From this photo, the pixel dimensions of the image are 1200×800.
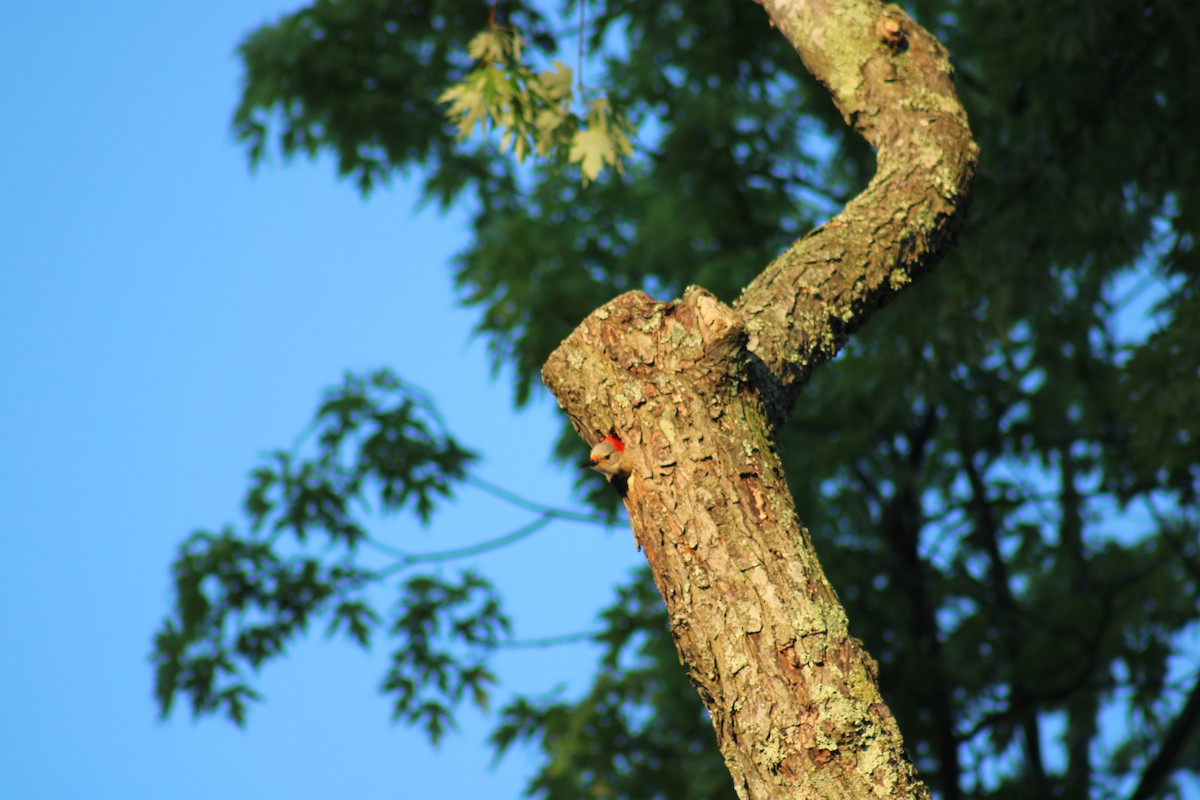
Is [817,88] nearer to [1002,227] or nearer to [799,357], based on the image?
[1002,227]

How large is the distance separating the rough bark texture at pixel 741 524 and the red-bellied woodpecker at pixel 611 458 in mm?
25

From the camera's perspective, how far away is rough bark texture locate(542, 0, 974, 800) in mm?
A: 2125

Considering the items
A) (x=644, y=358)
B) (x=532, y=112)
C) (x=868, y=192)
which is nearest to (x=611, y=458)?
(x=644, y=358)

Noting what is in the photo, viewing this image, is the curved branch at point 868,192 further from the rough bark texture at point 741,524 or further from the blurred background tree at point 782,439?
the blurred background tree at point 782,439

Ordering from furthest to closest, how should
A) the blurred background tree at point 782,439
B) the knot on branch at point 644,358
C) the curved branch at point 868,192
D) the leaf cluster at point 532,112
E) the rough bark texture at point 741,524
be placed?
1. the blurred background tree at point 782,439
2. the leaf cluster at point 532,112
3. the curved branch at point 868,192
4. the knot on branch at point 644,358
5. the rough bark texture at point 741,524

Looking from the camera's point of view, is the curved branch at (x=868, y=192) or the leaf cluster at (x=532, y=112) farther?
the leaf cluster at (x=532, y=112)

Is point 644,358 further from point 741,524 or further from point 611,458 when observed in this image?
point 741,524

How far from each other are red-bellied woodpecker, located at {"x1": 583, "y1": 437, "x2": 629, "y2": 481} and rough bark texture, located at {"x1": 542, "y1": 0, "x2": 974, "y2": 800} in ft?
0.08

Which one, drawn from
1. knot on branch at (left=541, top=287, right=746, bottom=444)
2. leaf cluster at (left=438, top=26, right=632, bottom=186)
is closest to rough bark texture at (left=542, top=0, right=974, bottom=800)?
knot on branch at (left=541, top=287, right=746, bottom=444)

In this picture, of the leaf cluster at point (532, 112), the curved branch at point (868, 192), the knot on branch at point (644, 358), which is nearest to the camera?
the knot on branch at point (644, 358)

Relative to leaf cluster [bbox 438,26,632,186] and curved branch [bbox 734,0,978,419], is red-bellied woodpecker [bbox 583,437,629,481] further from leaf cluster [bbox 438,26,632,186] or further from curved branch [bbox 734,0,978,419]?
leaf cluster [bbox 438,26,632,186]

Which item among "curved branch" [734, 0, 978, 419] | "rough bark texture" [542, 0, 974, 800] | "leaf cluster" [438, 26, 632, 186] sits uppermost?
"leaf cluster" [438, 26, 632, 186]

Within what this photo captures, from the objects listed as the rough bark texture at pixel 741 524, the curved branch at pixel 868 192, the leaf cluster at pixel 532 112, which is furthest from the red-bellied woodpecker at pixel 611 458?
the leaf cluster at pixel 532 112

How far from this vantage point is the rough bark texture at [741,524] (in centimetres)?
212
